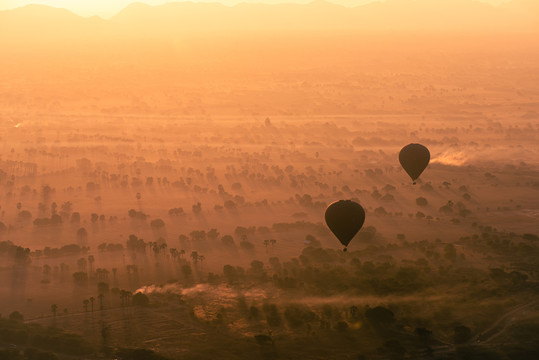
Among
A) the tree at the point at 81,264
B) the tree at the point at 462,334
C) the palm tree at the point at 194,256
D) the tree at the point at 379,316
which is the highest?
the tree at the point at 81,264

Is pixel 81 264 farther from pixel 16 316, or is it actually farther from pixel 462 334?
pixel 462 334

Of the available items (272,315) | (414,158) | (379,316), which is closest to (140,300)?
(272,315)

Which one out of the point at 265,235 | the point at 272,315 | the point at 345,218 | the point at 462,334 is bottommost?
the point at 462,334

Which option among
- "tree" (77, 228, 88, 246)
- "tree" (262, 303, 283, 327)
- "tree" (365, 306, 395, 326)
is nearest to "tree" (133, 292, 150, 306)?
"tree" (262, 303, 283, 327)

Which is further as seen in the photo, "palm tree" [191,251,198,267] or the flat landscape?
"palm tree" [191,251,198,267]

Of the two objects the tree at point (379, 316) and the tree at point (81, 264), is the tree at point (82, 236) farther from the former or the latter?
the tree at point (379, 316)

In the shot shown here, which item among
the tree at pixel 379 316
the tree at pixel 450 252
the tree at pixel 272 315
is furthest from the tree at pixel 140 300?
the tree at pixel 450 252

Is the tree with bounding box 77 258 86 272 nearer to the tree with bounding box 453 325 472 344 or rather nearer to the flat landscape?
the flat landscape

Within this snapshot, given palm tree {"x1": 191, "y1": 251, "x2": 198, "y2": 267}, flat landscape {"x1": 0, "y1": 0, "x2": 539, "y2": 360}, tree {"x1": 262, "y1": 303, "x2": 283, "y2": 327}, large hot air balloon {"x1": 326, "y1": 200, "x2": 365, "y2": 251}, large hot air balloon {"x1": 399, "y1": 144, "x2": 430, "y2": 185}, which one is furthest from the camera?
large hot air balloon {"x1": 399, "y1": 144, "x2": 430, "y2": 185}
